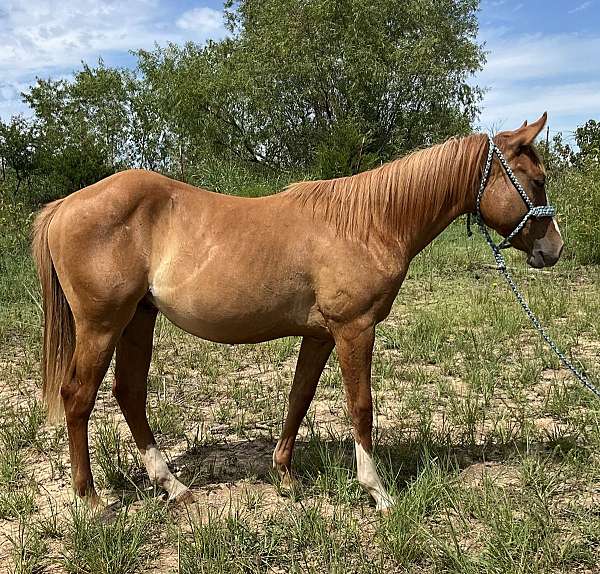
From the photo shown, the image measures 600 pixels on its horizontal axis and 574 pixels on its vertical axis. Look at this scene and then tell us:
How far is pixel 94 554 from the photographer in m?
2.29

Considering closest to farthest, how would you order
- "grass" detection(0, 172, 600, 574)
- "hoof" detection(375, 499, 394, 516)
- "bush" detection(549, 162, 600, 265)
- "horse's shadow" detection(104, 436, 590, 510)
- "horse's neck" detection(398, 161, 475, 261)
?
"grass" detection(0, 172, 600, 574), "hoof" detection(375, 499, 394, 516), "horse's neck" detection(398, 161, 475, 261), "horse's shadow" detection(104, 436, 590, 510), "bush" detection(549, 162, 600, 265)

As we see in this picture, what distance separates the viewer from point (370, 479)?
2867 millimetres

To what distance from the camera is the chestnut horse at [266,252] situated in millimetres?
2834

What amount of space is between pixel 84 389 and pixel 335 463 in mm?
1349

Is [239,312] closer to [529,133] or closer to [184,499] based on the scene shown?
[184,499]

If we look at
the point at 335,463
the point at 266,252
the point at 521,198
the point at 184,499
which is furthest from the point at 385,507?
the point at 521,198

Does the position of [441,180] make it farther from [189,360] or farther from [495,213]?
[189,360]

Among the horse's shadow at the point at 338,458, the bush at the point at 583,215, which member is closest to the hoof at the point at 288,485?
the horse's shadow at the point at 338,458

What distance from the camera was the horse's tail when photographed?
10.1ft

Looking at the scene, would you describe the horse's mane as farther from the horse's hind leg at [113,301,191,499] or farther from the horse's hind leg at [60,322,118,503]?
the horse's hind leg at [60,322,118,503]

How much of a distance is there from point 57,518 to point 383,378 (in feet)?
9.10

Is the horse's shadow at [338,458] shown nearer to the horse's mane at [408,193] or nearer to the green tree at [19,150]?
the horse's mane at [408,193]

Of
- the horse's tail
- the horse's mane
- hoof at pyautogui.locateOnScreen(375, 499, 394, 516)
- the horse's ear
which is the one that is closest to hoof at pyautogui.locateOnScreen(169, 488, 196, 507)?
the horse's tail

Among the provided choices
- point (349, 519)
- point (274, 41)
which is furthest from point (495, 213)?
point (274, 41)
